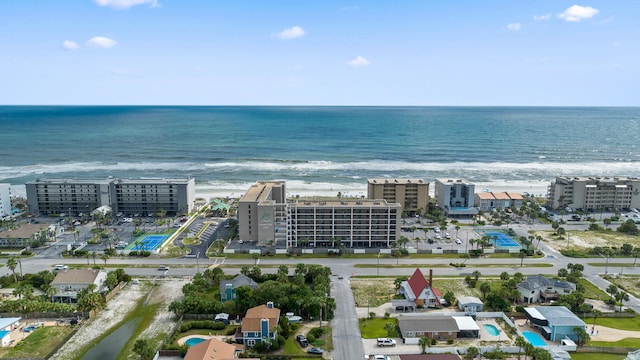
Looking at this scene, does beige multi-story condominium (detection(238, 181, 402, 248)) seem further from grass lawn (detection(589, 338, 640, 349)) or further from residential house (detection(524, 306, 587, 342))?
grass lawn (detection(589, 338, 640, 349))

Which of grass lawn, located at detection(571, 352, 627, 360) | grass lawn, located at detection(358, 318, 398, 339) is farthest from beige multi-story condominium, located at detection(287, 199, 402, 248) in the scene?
grass lawn, located at detection(571, 352, 627, 360)

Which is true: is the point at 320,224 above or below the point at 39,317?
above

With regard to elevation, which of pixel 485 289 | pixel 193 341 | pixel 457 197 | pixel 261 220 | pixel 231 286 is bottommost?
pixel 193 341

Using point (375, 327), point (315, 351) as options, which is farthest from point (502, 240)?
point (315, 351)

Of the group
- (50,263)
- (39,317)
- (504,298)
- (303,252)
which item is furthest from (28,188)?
(504,298)

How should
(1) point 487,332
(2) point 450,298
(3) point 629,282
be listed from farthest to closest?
(3) point 629,282 < (2) point 450,298 < (1) point 487,332

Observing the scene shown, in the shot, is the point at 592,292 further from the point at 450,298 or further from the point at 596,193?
the point at 596,193

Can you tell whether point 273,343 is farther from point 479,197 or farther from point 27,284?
point 479,197
